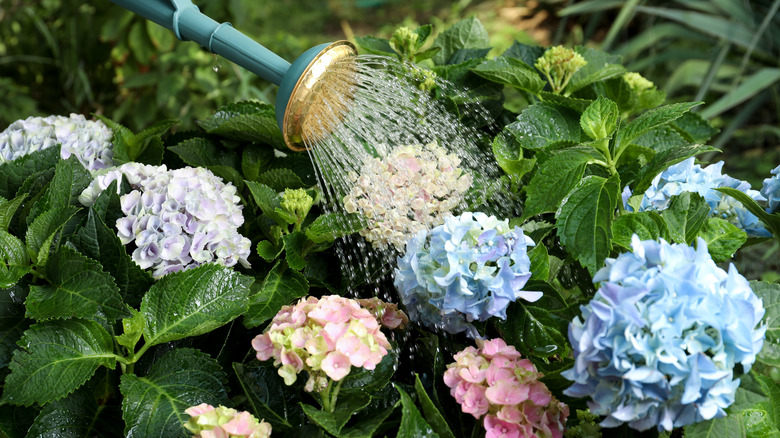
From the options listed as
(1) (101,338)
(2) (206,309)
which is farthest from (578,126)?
(1) (101,338)

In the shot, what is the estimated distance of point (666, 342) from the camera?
0.53 meters

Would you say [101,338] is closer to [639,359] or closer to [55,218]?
[55,218]

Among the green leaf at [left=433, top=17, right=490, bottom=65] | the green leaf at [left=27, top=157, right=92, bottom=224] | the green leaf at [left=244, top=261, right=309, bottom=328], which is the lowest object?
the green leaf at [left=244, top=261, right=309, bottom=328]

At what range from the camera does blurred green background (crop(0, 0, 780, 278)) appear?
2371 mm

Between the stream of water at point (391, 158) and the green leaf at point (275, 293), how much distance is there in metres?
0.07

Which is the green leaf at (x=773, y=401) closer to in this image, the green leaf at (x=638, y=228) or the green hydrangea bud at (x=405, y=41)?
the green leaf at (x=638, y=228)

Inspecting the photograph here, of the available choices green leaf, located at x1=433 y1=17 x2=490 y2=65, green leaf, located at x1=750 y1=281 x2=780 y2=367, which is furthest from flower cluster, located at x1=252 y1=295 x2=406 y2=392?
green leaf, located at x1=433 y1=17 x2=490 y2=65

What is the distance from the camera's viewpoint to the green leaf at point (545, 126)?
2.90 feet

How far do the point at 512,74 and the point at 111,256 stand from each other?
576 mm

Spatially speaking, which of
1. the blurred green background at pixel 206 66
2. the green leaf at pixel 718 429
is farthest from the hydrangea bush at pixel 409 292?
the blurred green background at pixel 206 66

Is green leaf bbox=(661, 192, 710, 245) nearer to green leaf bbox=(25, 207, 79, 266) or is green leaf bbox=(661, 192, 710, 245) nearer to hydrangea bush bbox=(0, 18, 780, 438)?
hydrangea bush bbox=(0, 18, 780, 438)

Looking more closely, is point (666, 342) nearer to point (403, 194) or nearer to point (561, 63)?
point (403, 194)

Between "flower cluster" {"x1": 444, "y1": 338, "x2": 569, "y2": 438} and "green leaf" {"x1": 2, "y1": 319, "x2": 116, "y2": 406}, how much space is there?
0.37m

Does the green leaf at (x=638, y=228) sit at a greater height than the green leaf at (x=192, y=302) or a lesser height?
greater
